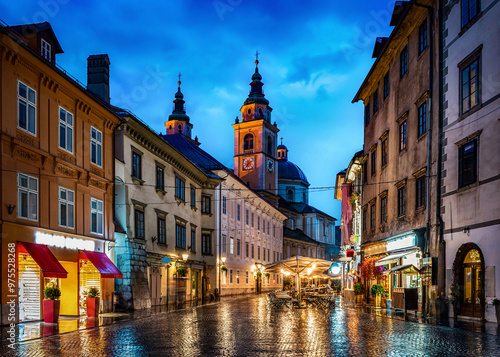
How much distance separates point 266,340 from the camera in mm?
14547

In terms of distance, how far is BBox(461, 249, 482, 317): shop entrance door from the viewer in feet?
66.9

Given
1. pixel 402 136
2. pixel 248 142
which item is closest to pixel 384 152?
pixel 402 136

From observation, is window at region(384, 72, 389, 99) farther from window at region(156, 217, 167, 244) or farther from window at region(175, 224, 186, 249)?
window at region(175, 224, 186, 249)

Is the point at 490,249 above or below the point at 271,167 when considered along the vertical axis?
below

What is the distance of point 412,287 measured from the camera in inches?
1005

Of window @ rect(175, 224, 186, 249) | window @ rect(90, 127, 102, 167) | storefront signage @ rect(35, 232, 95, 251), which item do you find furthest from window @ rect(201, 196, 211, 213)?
storefront signage @ rect(35, 232, 95, 251)

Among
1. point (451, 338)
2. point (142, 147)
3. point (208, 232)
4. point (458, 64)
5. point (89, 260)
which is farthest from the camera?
point (208, 232)

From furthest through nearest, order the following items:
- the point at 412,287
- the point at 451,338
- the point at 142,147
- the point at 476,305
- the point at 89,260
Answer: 1. the point at 142,147
2. the point at 412,287
3. the point at 89,260
4. the point at 476,305
5. the point at 451,338

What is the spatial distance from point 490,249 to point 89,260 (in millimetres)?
15574

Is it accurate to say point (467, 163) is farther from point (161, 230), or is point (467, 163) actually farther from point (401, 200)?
point (161, 230)

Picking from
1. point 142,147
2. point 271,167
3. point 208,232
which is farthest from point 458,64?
point 271,167

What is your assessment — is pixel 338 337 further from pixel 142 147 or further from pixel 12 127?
pixel 142 147

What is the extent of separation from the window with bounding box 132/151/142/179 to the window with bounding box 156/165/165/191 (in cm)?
306

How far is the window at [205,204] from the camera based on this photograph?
4794 cm
